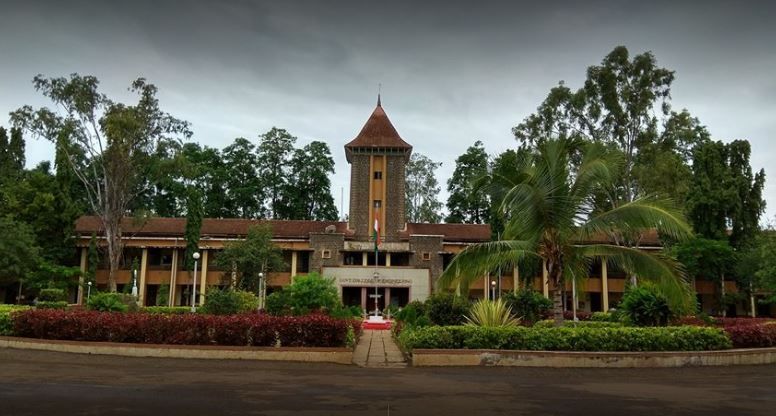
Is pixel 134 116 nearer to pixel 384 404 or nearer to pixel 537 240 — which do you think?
pixel 537 240

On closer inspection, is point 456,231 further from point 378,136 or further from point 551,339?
point 551,339

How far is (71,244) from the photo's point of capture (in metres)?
36.3

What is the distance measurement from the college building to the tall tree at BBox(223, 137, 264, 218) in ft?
33.1

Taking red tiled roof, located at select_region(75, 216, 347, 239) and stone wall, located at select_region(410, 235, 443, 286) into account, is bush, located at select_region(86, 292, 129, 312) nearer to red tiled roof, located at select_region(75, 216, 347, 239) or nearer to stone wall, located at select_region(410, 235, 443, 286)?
red tiled roof, located at select_region(75, 216, 347, 239)

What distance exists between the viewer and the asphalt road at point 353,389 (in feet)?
22.0

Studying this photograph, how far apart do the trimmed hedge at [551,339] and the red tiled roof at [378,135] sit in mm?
28768

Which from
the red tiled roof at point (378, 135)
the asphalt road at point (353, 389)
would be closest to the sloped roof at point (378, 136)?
the red tiled roof at point (378, 135)

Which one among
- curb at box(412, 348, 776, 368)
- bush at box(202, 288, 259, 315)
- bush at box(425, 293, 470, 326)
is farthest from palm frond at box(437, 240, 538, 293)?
bush at box(202, 288, 259, 315)

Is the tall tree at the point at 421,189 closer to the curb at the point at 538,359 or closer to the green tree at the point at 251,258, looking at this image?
the green tree at the point at 251,258

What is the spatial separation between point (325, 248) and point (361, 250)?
235 centimetres

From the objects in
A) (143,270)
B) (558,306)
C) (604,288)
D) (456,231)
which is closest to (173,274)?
(143,270)

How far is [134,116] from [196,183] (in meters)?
18.3

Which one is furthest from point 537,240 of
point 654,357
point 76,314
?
point 76,314

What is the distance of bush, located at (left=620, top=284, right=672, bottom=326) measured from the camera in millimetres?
13430
